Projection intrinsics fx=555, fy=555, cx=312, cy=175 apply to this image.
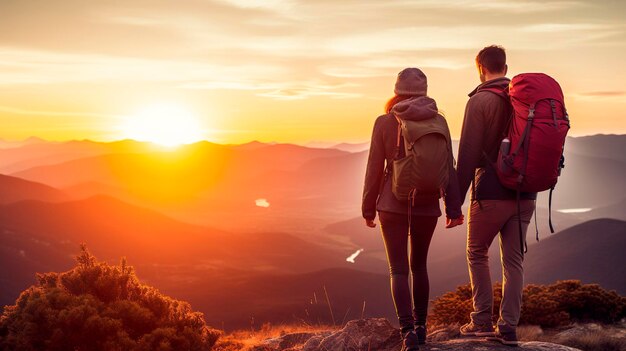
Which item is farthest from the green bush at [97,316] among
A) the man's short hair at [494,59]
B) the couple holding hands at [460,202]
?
the man's short hair at [494,59]

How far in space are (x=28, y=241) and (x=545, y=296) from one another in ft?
423

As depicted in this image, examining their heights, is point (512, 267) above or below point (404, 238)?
below

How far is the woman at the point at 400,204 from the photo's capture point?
4473 millimetres

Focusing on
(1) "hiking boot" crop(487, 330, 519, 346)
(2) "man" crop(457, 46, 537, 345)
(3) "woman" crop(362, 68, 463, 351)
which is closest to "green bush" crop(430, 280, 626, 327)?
(1) "hiking boot" crop(487, 330, 519, 346)

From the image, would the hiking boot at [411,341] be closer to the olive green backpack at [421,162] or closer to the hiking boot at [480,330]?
the hiking boot at [480,330]

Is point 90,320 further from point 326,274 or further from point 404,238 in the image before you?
point 326,274

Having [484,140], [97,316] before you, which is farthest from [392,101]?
[97,316]

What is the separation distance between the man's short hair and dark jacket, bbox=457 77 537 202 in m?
0.10

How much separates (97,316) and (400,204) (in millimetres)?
2730

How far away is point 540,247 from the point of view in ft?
436

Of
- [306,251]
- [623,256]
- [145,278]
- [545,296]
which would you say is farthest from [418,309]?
[306,251]

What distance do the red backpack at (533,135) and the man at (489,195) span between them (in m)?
0.13

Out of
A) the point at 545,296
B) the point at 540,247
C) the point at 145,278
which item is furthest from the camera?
the point at 540,247

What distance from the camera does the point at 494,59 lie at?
15.5 ft
